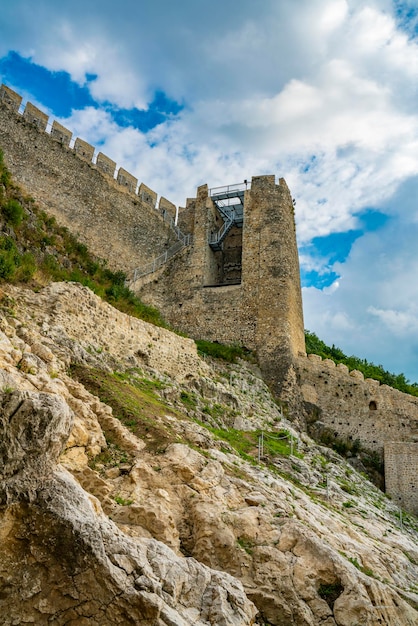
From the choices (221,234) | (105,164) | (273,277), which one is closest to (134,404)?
(273,277)

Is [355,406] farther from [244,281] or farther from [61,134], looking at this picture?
[61,134]

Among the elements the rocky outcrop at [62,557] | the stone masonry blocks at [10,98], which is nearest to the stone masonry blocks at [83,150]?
the stone masonry blocks at [10,98]

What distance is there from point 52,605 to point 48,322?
8.23m

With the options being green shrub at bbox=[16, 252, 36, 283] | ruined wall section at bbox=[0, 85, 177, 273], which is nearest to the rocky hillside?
green shrub at bbox=[16, 252, 36, 283]

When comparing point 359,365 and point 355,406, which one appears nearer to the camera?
point 355,406

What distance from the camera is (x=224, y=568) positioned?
773cm

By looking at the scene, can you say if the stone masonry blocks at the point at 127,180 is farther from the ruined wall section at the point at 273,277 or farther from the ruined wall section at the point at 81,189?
the ruined wall section at the point at 273,277

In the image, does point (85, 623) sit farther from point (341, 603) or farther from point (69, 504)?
point (341, 603)

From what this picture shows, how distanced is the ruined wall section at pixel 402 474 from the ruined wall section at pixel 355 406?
1.07m

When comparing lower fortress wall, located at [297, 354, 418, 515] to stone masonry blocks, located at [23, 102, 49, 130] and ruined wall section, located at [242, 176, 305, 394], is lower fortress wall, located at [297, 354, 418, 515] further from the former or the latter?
stone masonry blocks, located at [23, 102, 49, 130]

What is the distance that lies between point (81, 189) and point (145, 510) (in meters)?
21.5

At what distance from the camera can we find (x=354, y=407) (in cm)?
2441

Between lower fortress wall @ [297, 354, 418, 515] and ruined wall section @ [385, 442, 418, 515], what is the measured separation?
373mm

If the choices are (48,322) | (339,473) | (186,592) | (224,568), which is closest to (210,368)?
(339,473)
